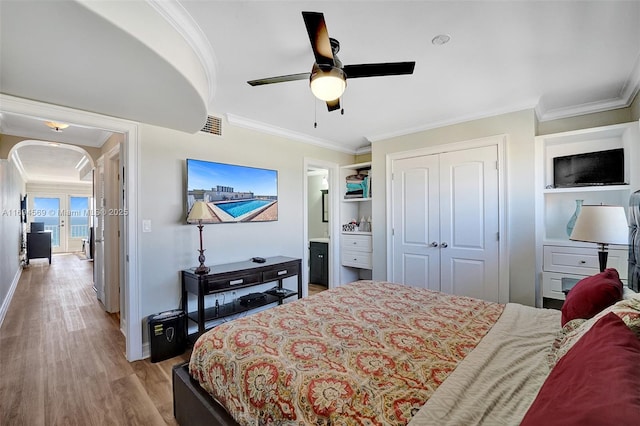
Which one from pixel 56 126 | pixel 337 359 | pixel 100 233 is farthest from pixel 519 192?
pixel 100 233

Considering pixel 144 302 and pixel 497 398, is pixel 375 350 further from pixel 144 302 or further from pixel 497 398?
pixel 144 302

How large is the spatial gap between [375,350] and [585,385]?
2.52 ft

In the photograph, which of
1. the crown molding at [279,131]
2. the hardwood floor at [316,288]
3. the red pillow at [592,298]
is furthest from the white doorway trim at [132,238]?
the red pillow at [592,298]

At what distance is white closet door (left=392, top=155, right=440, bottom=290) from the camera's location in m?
3.59

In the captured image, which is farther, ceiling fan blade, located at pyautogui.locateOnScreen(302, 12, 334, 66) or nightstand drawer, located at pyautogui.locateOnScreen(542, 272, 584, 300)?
nightstand drawer, located at pyautogui.locateOnScreen(542, 272, 584, 300)

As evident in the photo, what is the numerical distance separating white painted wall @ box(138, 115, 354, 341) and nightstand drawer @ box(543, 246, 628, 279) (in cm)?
299

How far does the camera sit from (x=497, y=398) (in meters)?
0.97

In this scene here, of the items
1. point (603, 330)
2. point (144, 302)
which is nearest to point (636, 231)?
point (603, 330)

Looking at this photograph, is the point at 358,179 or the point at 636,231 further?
the point at 358,179

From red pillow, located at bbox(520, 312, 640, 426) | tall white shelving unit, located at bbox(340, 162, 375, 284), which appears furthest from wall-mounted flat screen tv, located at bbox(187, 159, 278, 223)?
red pillow, located at bbox(520, 312, 640, 426)

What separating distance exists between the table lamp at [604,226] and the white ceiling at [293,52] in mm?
1150

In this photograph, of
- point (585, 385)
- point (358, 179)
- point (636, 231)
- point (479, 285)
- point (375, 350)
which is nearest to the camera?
point (585, 385)

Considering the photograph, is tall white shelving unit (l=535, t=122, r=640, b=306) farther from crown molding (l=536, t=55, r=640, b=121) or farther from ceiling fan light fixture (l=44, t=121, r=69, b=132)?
ceiling fan light fixture (l=44, t=121, r=69, b=132)

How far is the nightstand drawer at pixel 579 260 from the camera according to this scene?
264 cm
